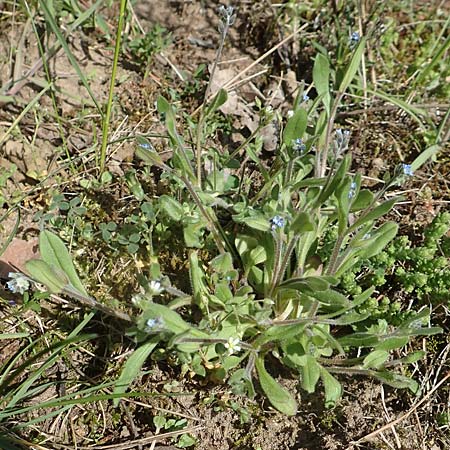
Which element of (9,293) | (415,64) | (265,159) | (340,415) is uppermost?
(415,64)

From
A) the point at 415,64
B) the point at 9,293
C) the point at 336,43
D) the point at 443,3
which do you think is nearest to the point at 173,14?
the point at 336,43

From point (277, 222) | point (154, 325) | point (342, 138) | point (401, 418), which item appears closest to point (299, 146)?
point (342, 138)

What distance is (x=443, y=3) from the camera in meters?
4.05

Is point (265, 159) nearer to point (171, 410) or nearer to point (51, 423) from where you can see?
point (171, 410)

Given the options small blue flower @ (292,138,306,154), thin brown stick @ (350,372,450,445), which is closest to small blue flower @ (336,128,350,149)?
small blue flower @ (292,138,306,154)

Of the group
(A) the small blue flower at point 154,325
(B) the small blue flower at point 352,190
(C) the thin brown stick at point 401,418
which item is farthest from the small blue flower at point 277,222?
(C) the thin brown stick at point 401,418

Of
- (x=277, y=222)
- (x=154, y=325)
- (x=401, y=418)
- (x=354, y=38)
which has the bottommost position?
(x=401, y=418)

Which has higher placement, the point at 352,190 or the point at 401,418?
the point at 352,190

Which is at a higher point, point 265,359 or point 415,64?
point 415,64

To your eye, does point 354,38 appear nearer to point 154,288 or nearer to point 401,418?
point 154,288

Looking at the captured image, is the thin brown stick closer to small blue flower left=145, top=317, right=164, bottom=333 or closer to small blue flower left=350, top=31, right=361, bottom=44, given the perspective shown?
small blue flower left=145, top=317, right=164, bottom=333

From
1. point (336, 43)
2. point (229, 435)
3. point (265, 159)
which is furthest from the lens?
point (336, 43)

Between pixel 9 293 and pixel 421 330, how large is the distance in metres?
1.83

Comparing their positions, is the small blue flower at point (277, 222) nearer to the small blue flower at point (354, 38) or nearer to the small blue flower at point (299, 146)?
the small blue flower at point (299, 146)
